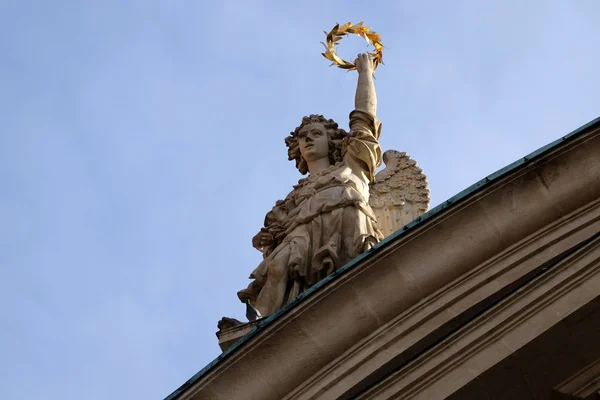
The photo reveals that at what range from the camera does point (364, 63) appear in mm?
16156

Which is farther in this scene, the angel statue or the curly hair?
the curly hair

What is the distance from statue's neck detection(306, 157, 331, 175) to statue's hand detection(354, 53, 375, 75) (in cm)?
150

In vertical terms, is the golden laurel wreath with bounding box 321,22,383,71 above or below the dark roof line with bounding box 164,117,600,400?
above

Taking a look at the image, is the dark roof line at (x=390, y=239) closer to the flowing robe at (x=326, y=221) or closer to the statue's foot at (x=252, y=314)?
the statue's foot at (x=252, y=314)

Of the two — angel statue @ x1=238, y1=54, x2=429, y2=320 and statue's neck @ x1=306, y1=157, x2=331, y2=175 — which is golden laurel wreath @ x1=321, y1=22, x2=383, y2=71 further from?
statue's neck @ x1=306, y1=157, x2=331, y2=175

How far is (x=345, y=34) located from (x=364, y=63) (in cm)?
69

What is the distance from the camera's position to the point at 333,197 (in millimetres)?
13719

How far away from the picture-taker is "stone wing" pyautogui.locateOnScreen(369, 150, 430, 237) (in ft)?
51.2

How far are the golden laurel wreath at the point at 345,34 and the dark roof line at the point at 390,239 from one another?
5.25m

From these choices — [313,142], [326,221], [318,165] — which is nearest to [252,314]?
[326,221]

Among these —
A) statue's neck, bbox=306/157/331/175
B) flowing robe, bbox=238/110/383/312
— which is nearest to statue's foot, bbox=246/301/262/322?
flowing robe, bbox=238/110/383/312

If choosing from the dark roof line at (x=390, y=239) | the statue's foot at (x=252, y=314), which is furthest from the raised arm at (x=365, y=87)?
the dark roof line at (x=390, y=239)

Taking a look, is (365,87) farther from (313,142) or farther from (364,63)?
(313,142)

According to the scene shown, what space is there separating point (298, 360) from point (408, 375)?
1.11 m
